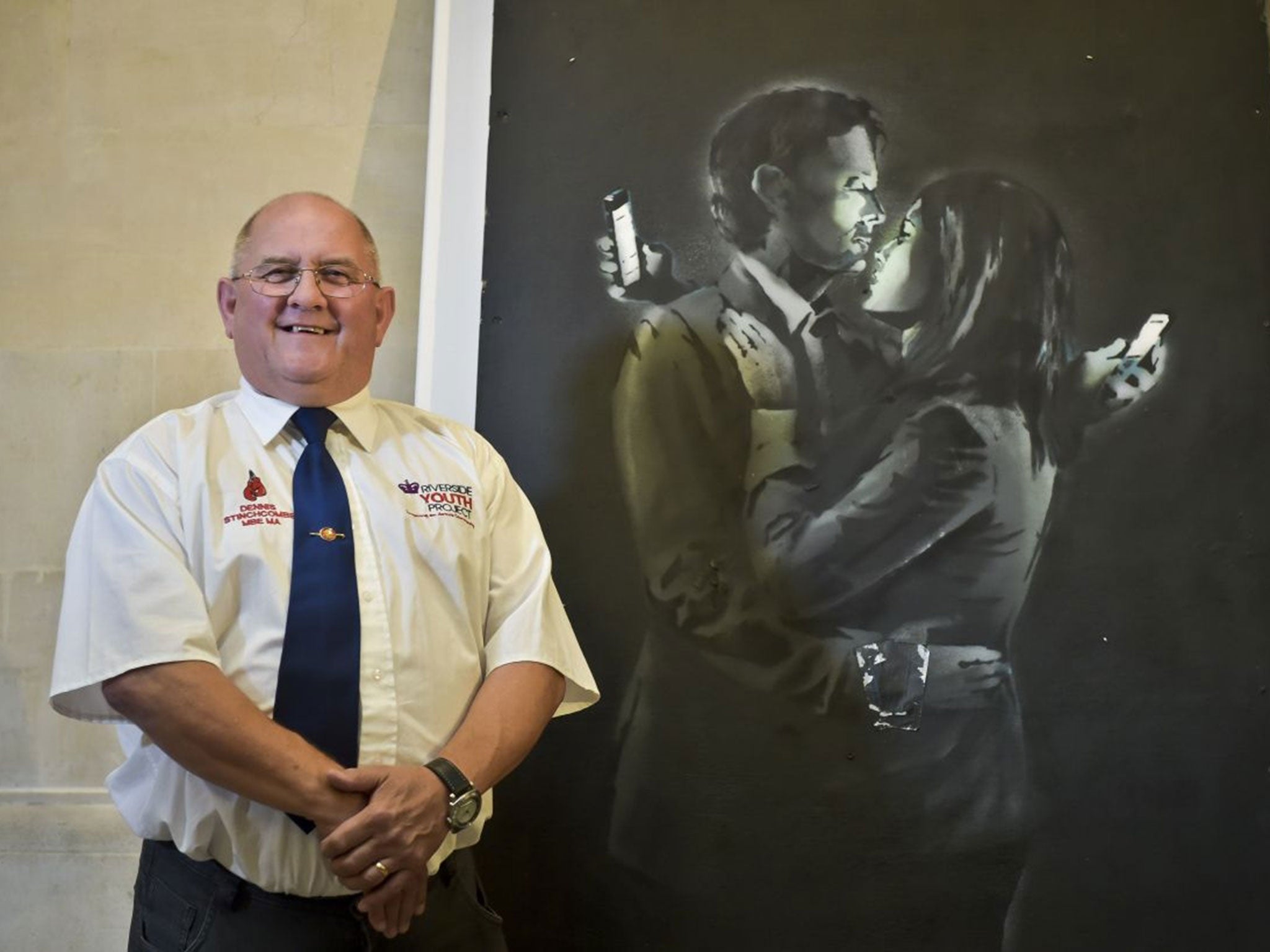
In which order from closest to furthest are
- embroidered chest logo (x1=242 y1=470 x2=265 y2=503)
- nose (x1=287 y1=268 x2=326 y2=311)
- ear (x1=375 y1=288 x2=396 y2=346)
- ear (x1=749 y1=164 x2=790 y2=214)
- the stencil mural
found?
embroidered chest logo (x1=242 y1=470 x2=265 y2=503)
nose (x1=287 y1=268 x2=326 y2=311)
ear (x1=375 y1=288 x2=396 y2=346)
the stencil mural
ear (x1=749 y1=164 x2=790 y2=214)

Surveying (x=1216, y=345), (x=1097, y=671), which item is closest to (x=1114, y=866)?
(x=1097, y=671)

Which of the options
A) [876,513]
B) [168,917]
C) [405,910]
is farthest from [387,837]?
[876,513]

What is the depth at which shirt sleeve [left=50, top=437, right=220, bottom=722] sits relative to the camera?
1767 millimetres

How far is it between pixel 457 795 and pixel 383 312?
887 millimetres

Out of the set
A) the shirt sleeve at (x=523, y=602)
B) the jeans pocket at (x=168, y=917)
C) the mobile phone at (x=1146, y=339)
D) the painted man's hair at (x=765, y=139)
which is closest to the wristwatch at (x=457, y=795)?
the shirt sleeve at (x=523, y=602)

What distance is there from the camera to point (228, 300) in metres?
2.14

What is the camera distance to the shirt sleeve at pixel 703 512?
256 centimetres

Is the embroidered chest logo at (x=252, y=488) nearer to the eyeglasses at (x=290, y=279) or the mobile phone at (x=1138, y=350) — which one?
the eyeglasses at (x=290, y=279)

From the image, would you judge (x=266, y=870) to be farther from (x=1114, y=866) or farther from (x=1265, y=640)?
(x=1265, y=640)

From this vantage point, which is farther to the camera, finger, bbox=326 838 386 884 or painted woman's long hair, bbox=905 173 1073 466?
painted woman's long hair, bbox=905 173 1073 466

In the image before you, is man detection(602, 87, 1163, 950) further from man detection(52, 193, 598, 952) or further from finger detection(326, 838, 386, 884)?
finger detection(326, 838, 386, 884)

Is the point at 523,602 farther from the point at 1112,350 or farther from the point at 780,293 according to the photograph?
the point at 1112,350

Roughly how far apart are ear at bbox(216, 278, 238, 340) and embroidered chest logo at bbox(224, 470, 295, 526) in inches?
11.8

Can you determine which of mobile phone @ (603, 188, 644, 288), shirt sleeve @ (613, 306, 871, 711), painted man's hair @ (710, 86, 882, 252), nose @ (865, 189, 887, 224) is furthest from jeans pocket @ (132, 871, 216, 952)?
nose @ (865, 189, 887, 224)
